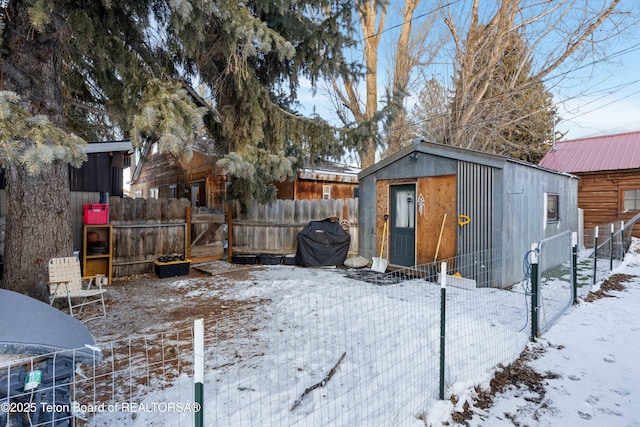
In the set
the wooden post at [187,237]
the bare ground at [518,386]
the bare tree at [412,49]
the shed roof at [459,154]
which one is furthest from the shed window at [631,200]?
the wooden post at [187,237]

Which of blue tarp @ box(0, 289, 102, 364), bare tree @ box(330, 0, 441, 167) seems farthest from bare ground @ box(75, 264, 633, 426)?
bare tree @ box(330, 0, 441, 167)

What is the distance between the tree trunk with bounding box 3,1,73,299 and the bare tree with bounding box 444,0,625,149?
40.9 feet

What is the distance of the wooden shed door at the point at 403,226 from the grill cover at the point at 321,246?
123cm

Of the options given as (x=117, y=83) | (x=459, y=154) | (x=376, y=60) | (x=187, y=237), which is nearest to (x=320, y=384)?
(x=117, y=83)

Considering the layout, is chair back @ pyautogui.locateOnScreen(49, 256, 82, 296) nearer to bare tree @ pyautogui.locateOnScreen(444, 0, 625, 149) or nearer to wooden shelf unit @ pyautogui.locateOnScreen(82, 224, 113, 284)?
wooden shelf unit @ pyautogui.locateOnScreen(82, 224, 113, 284)

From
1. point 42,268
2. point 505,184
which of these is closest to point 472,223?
point 505,184

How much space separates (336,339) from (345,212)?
5.58m

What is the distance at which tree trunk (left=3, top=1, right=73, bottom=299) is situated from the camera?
4.28 meters

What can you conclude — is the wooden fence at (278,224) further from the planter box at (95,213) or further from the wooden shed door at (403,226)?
the planter box at (95,213)

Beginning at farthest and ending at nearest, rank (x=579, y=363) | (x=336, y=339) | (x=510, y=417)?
(x=336, y=339) < (x=579, y=363) < (x=510, y=417)

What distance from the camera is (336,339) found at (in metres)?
3.72

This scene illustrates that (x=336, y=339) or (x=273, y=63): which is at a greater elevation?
(x=273, y=63)

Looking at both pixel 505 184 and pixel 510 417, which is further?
pixel 505 184

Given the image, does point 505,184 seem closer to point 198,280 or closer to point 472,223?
point 472,223
